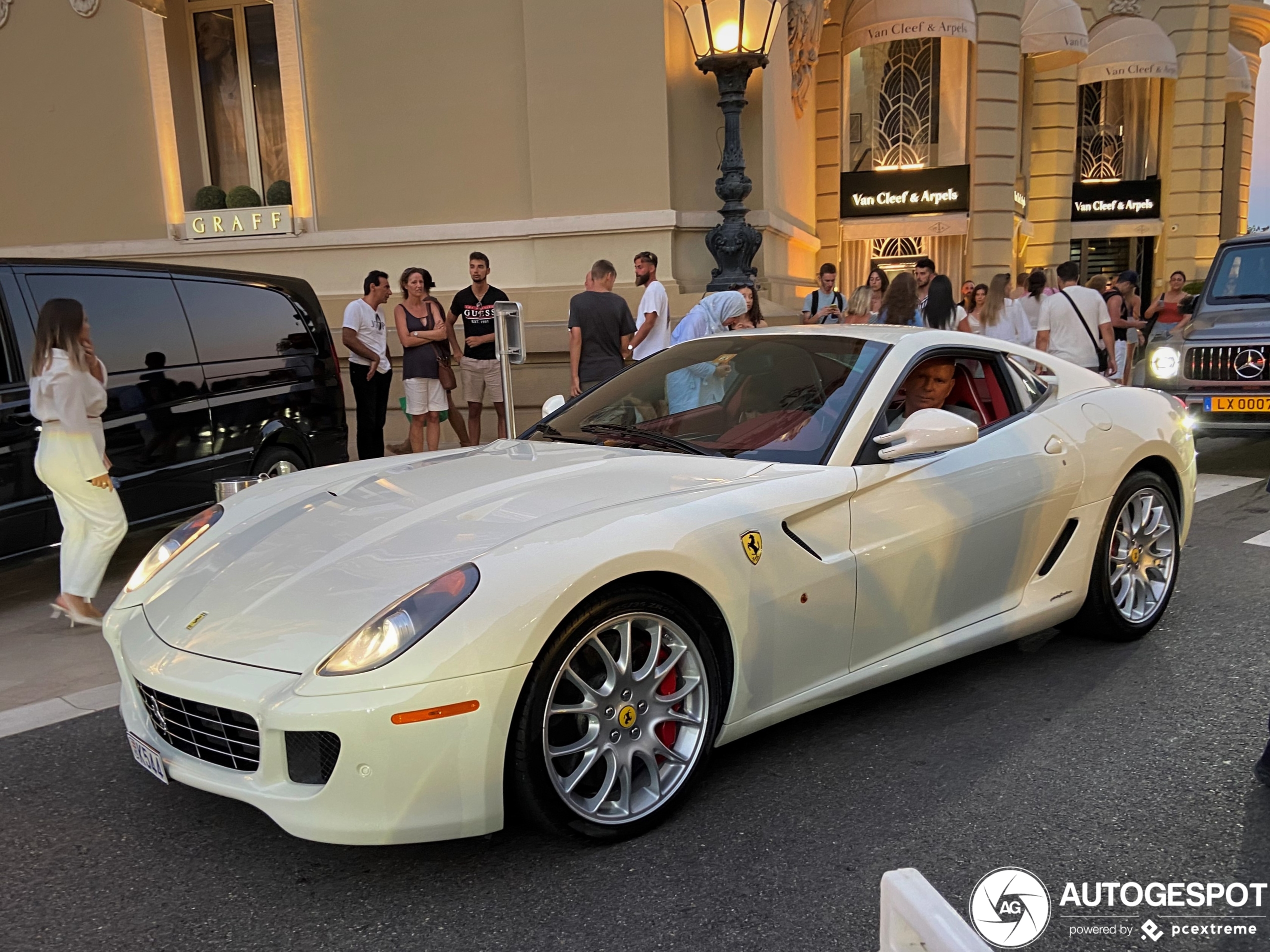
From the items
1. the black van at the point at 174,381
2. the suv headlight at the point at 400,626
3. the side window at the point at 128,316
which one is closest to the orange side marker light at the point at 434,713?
the suv headlight at the point at 400,626

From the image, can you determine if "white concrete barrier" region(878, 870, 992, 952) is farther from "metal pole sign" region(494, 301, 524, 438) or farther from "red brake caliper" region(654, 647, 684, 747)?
"metal pole sign" region(494, 301, 524, 438)

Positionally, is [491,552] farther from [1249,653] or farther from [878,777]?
[1249,653]

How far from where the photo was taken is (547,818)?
2.73 metres

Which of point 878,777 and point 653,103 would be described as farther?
point 653,103

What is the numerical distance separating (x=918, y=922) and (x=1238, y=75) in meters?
35.0

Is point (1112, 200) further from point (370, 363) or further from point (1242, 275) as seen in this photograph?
point (370, 363)

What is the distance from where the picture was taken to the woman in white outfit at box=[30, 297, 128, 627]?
4.82 m

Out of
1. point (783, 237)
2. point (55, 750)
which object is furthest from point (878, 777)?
point (783, 237)

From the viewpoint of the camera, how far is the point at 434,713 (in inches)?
98.2

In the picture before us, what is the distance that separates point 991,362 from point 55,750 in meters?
3.90

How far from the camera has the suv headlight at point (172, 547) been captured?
135 inches

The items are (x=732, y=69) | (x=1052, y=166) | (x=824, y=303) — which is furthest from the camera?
(x=1052, y=166)

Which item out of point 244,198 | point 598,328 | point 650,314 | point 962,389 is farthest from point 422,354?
point 962,389

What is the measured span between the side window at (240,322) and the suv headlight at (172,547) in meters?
2.92
